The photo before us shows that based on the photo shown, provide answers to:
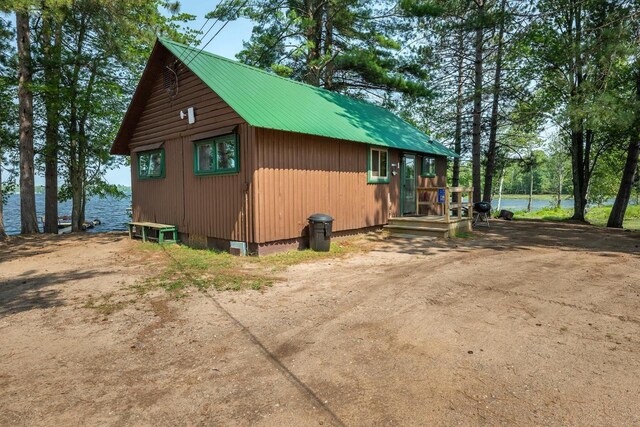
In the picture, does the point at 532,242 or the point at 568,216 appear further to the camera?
the point at 568,216

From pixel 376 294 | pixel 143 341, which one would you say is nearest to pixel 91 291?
pixel 143 341

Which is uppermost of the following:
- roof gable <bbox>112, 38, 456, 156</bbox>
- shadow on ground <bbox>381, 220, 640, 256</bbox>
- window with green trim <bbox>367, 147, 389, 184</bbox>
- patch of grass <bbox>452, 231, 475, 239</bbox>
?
roof gable <bbox>112, 38, 456, 156</bbox>

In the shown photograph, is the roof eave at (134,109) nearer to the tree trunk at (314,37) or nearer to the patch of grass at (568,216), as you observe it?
the tree trunk at (314,37)

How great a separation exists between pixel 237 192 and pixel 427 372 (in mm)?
6708

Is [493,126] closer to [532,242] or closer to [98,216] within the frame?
[532,242]

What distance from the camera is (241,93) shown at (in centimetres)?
912

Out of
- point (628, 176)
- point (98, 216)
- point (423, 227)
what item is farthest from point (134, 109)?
point (98, 216)

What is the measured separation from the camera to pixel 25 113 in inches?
529

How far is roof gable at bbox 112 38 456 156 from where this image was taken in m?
8.69

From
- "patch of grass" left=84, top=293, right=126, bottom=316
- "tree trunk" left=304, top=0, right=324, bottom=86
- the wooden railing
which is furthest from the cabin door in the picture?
"patch of grass" left=84, top=293, right=126, bottom=316

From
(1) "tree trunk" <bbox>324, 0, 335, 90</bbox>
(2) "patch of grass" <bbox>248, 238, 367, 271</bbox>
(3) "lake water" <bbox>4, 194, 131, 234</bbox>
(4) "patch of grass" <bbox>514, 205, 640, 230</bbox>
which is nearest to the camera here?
(2) "patch of grass" <bbox>248, 238, 367, 271</bbox>

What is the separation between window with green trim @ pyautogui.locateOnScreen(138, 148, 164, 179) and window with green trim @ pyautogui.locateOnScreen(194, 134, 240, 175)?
2.34m

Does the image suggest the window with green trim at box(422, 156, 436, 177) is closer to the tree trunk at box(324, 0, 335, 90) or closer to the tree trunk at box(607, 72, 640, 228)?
the tree trunk at box(324, 0, 335, 90)

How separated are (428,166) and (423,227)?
157 inches
